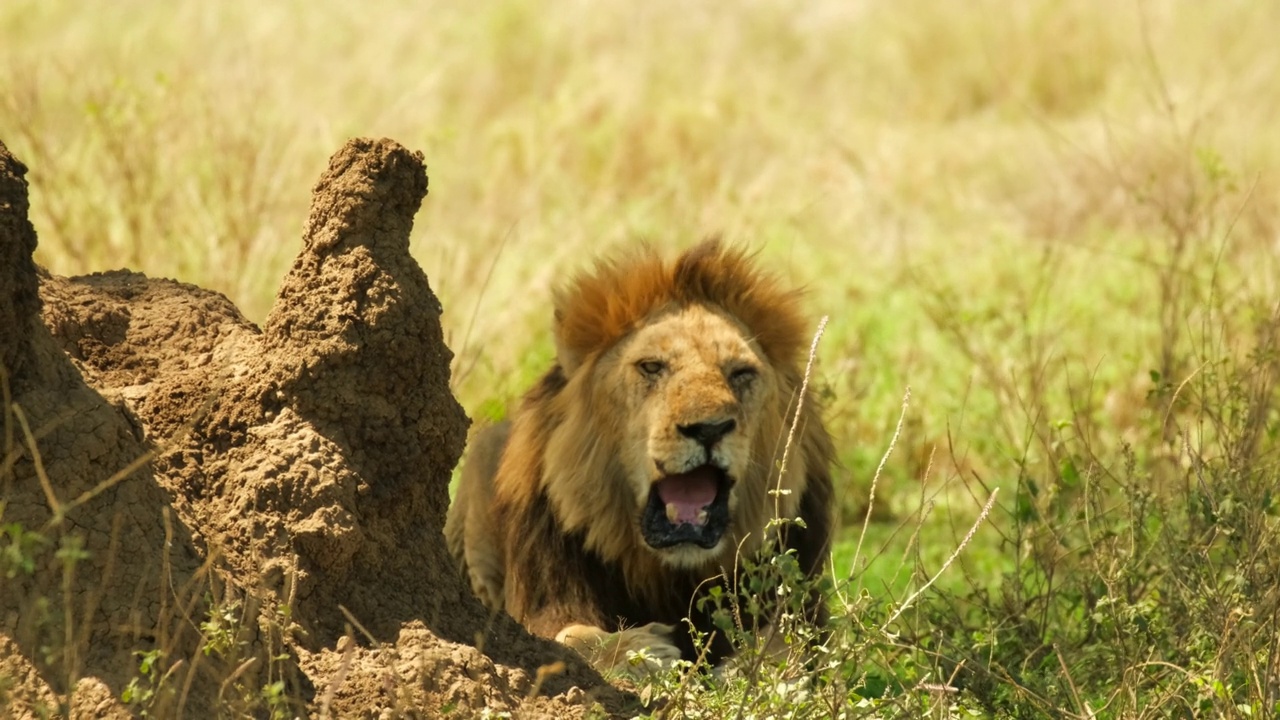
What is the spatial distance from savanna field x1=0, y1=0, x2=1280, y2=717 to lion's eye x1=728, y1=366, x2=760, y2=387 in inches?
16.6

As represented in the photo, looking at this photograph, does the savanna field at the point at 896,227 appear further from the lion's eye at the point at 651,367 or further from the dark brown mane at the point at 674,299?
the lion's eye at the point at 651,367

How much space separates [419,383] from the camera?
4.04 metres

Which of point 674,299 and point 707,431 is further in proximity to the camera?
point 674,299

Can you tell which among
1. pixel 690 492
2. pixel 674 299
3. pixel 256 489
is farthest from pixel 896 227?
pixel 256 489

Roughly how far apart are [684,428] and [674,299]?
0.58 metres

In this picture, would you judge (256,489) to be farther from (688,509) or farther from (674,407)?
(688,509)

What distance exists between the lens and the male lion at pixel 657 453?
5.38m

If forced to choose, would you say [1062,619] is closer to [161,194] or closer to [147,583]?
[147,583]

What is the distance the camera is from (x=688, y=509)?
5.44m

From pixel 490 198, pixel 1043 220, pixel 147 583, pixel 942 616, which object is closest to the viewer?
pixel 147 583

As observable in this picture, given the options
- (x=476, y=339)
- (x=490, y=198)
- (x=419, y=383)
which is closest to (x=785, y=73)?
(x=490, y=198)

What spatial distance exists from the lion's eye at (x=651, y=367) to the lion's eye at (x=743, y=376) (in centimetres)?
21

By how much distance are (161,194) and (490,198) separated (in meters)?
3.02

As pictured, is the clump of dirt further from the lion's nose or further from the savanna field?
the lion's nose
